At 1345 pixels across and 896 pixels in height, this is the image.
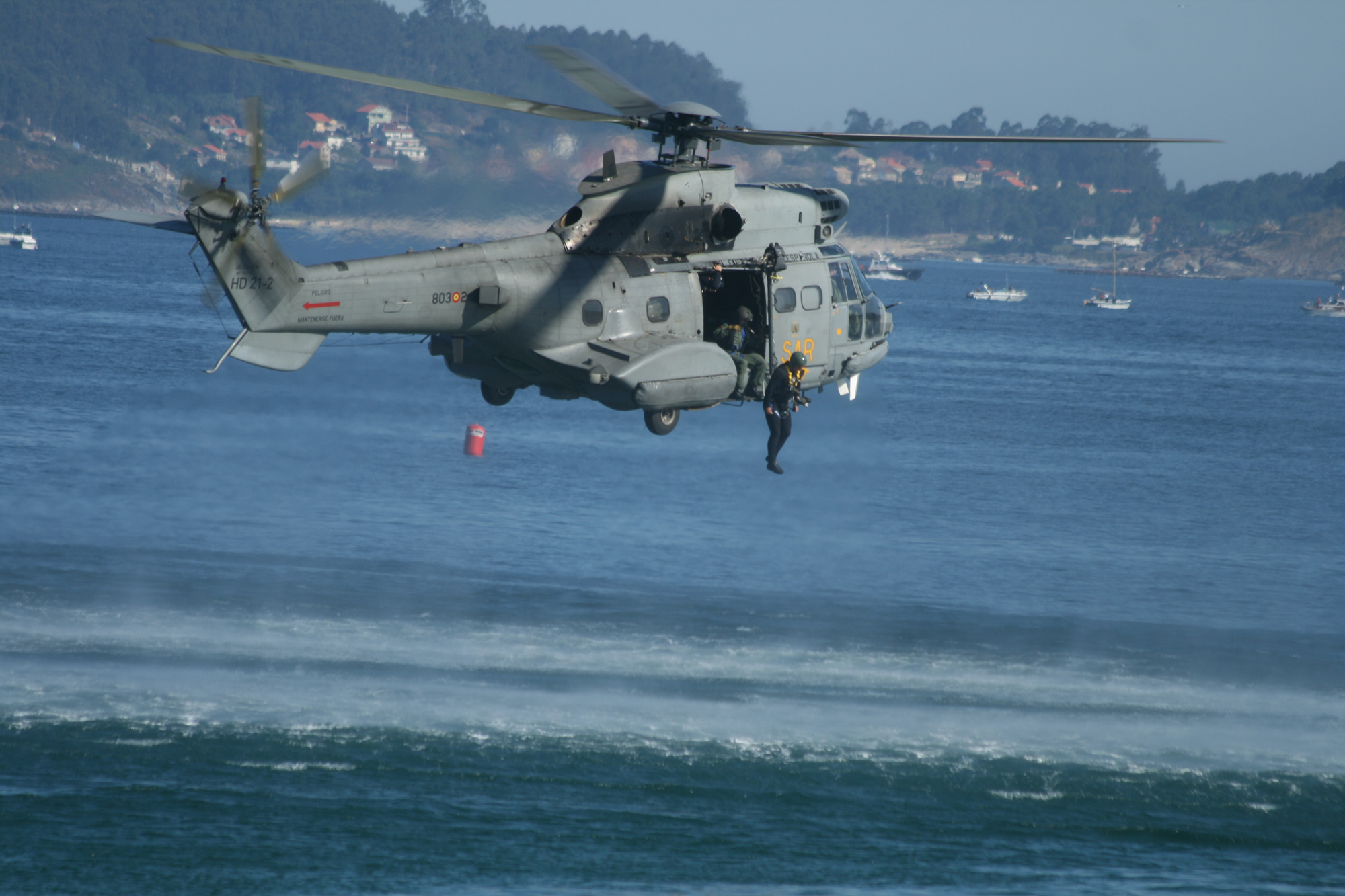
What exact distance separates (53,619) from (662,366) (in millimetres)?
27022

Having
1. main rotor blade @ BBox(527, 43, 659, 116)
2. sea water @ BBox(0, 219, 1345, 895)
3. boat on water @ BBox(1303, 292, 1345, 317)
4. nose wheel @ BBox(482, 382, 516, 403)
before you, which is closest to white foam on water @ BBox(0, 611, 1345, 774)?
sea water @ BBox(0, 219, 1345, 895)

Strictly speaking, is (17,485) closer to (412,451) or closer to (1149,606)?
(412,451)

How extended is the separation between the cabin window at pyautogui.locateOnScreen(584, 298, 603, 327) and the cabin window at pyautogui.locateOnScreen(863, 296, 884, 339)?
563 centimetres

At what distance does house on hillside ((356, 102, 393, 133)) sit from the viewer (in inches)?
3031

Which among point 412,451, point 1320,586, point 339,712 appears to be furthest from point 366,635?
point 1320,586

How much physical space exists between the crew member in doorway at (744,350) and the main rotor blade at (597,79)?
3690 millimetres

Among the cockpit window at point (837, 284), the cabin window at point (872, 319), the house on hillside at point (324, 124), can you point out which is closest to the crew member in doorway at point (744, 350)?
the cockpit window at point (837, 284)

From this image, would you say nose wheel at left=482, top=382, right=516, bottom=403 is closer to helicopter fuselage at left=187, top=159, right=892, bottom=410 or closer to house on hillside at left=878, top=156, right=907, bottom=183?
helicopter fuselage at left=187, top=159, right=892, bottom=410

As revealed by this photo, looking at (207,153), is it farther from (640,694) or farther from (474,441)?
(640,694)

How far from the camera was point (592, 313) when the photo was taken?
760 inches

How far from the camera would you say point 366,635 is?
39.1 metres

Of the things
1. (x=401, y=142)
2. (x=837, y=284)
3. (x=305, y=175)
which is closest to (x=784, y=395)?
(x=837, y=284)

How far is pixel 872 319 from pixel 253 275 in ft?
35.4

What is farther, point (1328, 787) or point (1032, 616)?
point (1032, 616)
